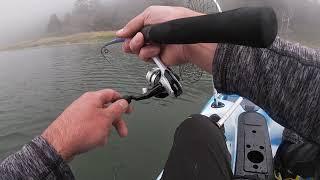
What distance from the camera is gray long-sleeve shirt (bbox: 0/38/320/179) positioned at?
1.41 metres

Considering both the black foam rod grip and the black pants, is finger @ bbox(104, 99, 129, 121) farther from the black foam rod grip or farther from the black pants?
the black pants

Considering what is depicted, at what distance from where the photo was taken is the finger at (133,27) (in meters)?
1.83

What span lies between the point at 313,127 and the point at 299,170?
1591 mm

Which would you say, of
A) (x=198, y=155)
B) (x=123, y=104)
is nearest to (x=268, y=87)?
(x=123, y=104)

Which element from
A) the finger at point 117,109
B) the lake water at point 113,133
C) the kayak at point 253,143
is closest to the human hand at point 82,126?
the finger at point 117,109

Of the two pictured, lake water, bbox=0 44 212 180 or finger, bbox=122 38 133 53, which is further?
lake water, bbox=0 44 212 180

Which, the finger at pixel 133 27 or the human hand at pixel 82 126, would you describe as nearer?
the human hand at pixel 82 126

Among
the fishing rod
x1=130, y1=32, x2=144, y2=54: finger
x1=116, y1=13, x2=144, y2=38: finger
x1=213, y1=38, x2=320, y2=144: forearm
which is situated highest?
the fishing rod

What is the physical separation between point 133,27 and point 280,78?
0.82 m

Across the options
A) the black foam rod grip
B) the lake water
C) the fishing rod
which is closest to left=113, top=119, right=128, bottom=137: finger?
the fishing rod

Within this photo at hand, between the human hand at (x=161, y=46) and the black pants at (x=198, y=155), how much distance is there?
0.88 m

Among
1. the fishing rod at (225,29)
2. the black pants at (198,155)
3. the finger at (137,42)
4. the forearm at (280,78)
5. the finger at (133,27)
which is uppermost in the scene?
the fishing rod at (225,29)

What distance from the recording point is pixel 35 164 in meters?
1.55

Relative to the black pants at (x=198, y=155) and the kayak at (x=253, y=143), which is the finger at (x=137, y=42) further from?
the kayak at (x=253, y=143)
